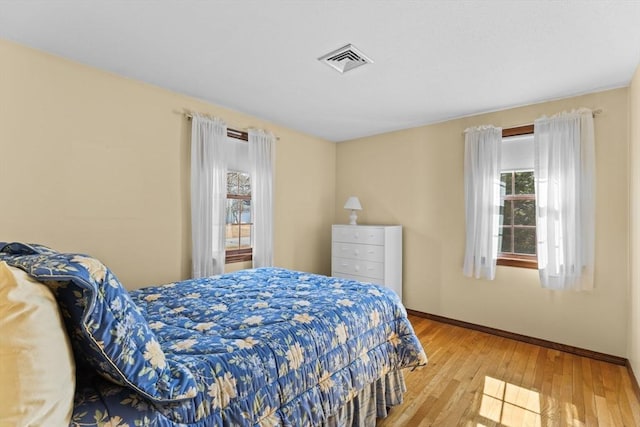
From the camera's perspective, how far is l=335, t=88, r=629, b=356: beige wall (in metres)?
2.83

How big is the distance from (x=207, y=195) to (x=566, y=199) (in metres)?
3.54

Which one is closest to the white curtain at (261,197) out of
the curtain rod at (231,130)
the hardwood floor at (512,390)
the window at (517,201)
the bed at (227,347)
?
the curtain rod at (231,130)

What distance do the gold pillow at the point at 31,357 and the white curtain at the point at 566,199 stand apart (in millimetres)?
3667

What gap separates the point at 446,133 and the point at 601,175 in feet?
5.13

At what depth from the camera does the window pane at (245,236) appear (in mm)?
3826

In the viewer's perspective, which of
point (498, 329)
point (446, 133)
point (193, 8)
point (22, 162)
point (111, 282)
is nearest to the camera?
point (111, 282)

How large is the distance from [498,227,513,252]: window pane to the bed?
1971 millimetres

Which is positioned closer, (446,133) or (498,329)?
(498,329)

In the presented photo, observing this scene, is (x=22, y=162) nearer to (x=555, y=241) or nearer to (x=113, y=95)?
(x=113, y=95)

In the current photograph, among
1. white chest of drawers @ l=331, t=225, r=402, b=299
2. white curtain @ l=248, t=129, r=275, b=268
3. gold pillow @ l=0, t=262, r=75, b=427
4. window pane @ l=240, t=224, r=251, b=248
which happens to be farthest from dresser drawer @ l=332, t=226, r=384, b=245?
gold pillow @ l=0, t=262, r=75, b=427

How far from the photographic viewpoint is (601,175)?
9.45ft

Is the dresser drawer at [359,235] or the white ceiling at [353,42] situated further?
the dresser drawer at [359,235]

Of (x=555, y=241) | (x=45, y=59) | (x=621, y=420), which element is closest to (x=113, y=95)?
(x=45, y=59)

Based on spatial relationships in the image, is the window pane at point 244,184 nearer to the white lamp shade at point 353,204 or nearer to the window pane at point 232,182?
the window pane at point 232,182
